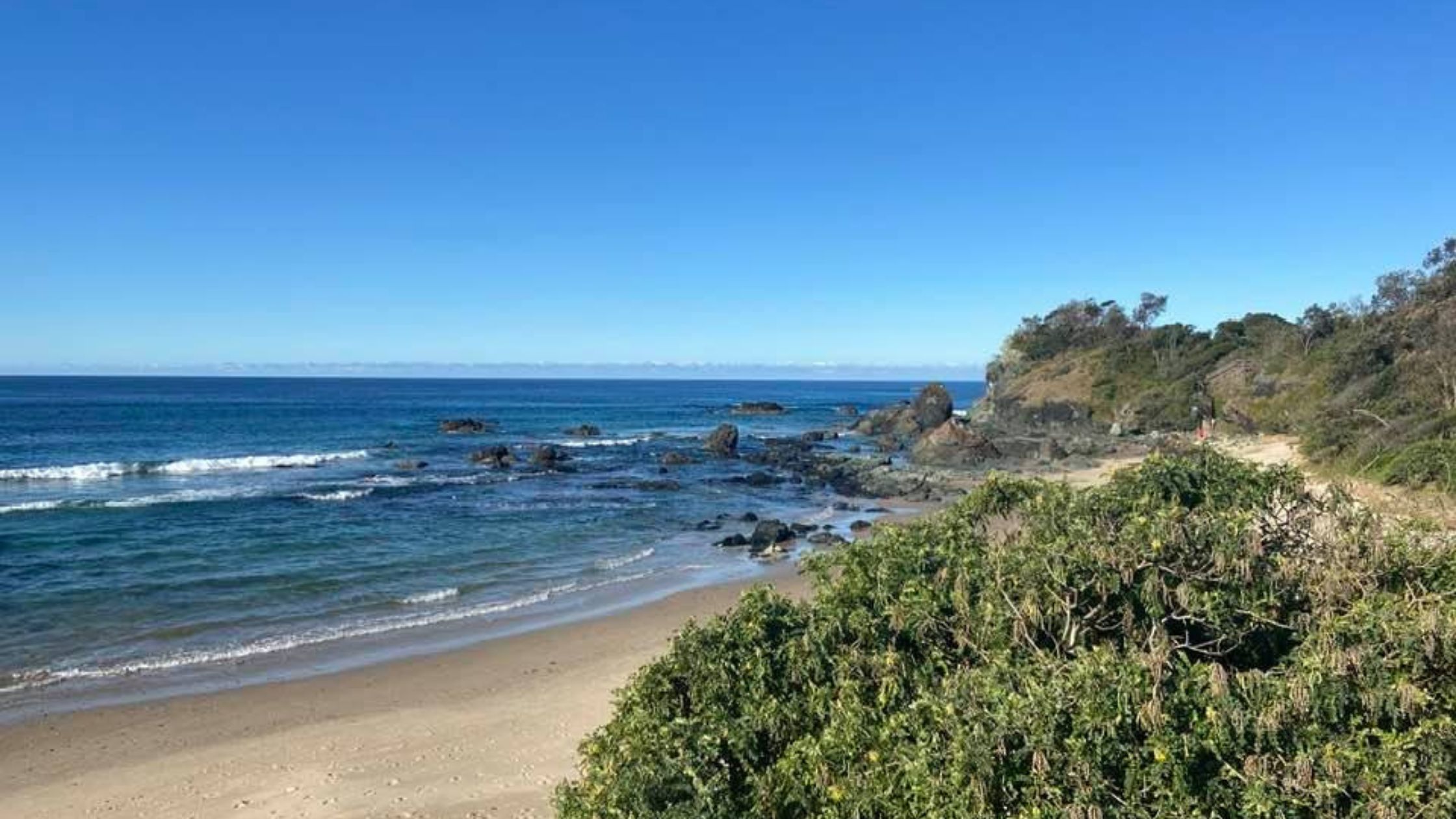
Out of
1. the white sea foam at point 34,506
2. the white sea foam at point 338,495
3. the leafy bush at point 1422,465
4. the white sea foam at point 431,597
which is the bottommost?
the white sea foam at point 431,597

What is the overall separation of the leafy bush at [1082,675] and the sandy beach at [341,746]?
12.0ft

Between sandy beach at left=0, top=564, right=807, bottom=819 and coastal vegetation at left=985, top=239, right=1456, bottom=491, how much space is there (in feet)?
47.8

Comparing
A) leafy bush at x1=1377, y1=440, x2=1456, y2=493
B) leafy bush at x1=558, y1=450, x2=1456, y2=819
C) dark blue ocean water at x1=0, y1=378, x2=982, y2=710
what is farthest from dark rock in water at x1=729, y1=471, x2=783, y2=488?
leafy bush at x1=558, y1=450, x2=1456, y2=819

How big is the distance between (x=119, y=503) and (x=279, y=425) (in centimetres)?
4142

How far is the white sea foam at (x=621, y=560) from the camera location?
930 inches

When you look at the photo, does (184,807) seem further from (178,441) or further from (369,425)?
(369,425)

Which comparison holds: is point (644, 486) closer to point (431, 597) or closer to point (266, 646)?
point (431, 597)

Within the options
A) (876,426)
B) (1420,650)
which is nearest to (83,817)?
(1420,650)

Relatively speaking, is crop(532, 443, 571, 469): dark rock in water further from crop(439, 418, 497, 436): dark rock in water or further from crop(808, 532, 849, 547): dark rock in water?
crop(808, 532, 849, 547): dark rock in water

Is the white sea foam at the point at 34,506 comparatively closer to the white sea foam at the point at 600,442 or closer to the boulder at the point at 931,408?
the white sea foam at the point at 600,442

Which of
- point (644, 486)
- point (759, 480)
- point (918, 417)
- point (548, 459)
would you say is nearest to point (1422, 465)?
point (759, 480)

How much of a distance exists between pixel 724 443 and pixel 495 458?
14142 millimetres

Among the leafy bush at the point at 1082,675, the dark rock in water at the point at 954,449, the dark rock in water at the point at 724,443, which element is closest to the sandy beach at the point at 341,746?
the leafy bush at the point at 1082,675

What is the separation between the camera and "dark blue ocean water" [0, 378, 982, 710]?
1633cm
